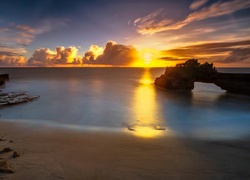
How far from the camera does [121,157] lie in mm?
8367

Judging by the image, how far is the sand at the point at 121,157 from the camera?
692cm

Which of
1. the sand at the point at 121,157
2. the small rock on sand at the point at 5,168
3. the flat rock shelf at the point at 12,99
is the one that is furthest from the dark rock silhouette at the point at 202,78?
the small rock on sand at the point at 5,168

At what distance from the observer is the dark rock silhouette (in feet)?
114

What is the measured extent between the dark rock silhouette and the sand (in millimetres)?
27140

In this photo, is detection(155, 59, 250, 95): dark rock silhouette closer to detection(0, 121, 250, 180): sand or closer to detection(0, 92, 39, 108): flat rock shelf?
detection(0, 121, 250, 180): sand

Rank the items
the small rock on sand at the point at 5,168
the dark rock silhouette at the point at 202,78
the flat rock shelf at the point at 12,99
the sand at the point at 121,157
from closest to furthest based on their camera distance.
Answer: the small rock on sand at the point at 5,168
the sand at the point at 121,157
the flat rock shelf at the point at 12,99
the dark rock silhouette at the point at 202,78

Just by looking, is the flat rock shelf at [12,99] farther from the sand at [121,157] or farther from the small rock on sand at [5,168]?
the small rock on sand at [5,168]

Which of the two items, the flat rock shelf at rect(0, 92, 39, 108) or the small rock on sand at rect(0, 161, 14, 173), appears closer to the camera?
the small rock on sand at rect(0, 161, 14, 173)

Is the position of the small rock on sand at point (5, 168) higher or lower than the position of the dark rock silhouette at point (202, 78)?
lower

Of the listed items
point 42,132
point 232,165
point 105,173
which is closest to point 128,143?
point 105,173

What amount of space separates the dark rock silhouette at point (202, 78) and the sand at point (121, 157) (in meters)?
27.1

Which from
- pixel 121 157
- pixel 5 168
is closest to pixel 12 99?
pixel 5 168

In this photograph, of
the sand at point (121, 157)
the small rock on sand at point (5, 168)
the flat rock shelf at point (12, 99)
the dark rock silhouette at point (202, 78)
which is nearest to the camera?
the small rock on sand at point (5, 168)

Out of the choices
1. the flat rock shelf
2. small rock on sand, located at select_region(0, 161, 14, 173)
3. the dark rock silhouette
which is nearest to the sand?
small rock on sand, located at select_region(0, 161, 14, 173)
